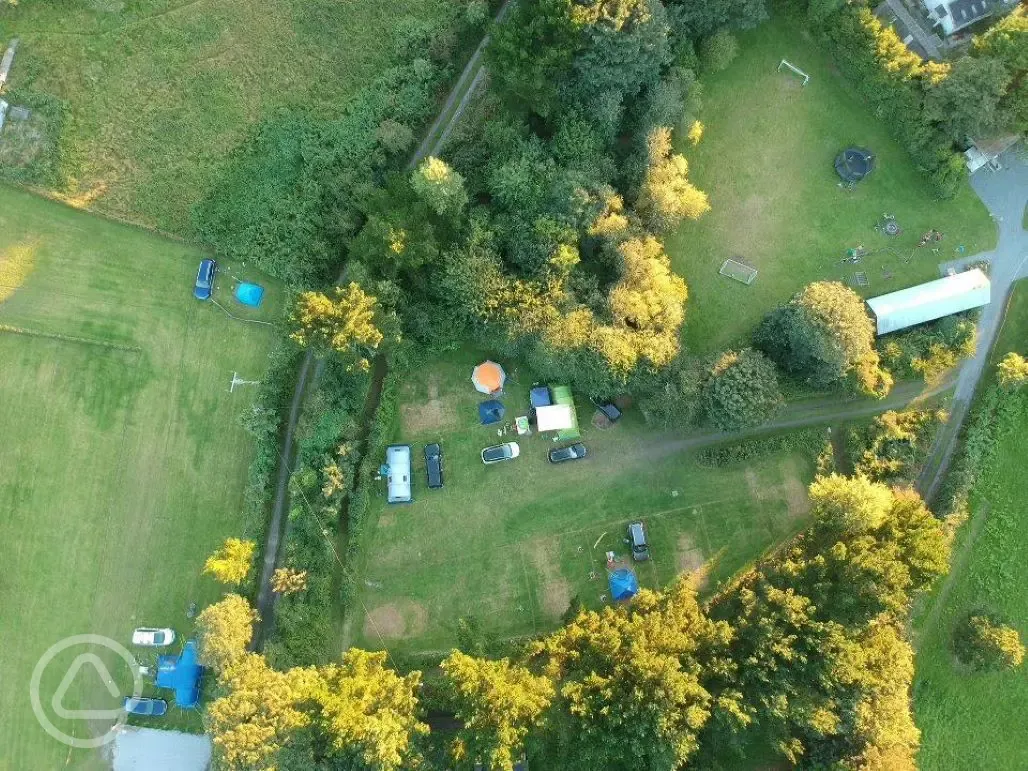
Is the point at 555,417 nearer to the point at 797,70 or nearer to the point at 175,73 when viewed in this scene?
the point at 797,70

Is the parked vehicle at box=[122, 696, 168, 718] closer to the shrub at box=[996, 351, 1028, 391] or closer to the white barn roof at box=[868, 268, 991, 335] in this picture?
the white barn roof at box=[868, 268, 991, 335]

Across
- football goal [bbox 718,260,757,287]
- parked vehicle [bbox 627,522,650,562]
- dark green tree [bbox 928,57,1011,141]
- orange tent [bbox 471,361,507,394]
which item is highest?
dark green tree [bbox 928,57,1011,141]

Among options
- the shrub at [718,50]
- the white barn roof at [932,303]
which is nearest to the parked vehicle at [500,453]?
the white barn roof at [932,303]

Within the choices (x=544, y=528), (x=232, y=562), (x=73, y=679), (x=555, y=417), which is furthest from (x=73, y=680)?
(x=555, y=417)

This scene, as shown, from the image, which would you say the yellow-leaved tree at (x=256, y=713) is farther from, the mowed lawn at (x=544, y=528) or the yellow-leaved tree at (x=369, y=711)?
the mowed lawn at (x=544, y=528)

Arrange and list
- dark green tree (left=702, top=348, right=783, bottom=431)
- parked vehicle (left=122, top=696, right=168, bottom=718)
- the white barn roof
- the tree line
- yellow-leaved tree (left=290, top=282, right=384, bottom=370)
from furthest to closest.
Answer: the white barn roof, parked vehicle (left=122, top=696, right=168, bottom=718), dark green tree (left=702, top=348, right=783, bottom=431), yellow-leaved tree (left=290, top=282, right=384, bottom=370), the tree line

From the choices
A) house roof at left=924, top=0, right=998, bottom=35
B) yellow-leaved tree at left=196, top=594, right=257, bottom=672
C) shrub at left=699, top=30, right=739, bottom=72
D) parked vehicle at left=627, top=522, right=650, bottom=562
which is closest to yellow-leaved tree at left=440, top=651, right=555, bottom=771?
parked vehicle at left=627, top=522, right=650, bottom=562
